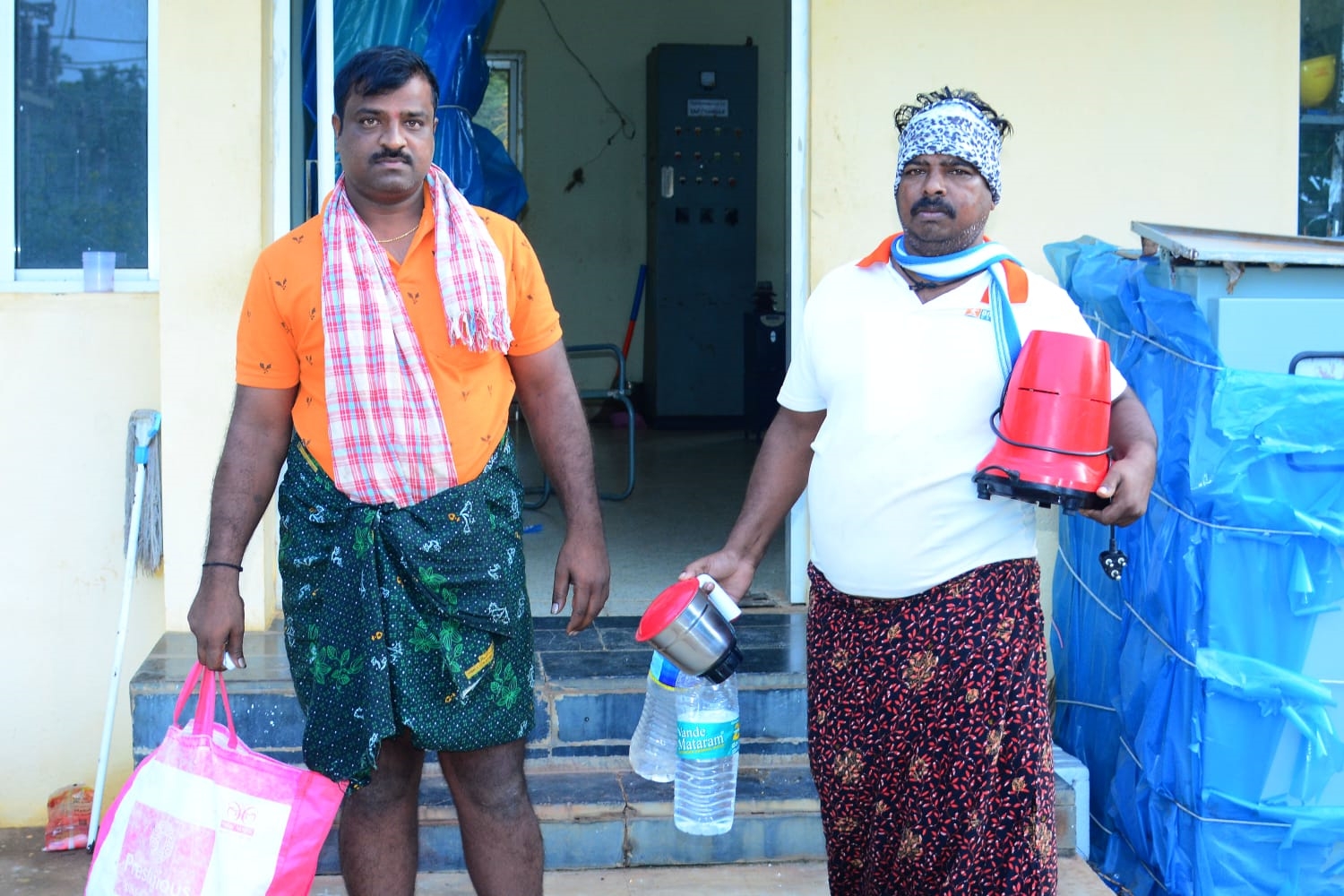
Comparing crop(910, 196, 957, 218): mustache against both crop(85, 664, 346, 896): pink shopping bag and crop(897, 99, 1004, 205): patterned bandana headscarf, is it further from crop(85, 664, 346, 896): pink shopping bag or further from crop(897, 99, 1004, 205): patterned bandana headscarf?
crop(85, 664, 346, 896): pink shopping bag

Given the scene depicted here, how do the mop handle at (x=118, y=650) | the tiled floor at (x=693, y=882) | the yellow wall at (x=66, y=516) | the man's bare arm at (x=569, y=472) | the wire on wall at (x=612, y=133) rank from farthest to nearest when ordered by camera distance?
1. the wire on wall at (x=612, y=133)
2. the yellow wall at (x=66, y=516)
3. the mop handle at (x=118, y=650)
4. the tiled floor at (x=693, y=882)
5. the man's bare arm at (x=569, y=472)

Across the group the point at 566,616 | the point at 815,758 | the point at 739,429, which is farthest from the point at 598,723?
the point at 739,429

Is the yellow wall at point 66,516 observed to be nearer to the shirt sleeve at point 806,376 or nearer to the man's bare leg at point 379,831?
the man's bare leg at point 379,831

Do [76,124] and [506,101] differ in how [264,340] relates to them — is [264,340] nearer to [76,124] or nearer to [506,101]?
[76,124]

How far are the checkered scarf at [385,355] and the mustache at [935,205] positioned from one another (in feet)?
2.56

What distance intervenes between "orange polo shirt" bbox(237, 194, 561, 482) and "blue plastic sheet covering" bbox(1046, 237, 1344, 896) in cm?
186

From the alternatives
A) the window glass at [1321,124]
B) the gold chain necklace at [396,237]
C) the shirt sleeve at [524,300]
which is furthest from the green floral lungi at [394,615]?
the window glass at [1321,124]

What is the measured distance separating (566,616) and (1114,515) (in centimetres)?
274

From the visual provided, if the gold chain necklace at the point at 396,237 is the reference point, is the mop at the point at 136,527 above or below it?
below

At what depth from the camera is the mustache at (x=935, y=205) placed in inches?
96.1

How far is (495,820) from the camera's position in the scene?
8.95 ft

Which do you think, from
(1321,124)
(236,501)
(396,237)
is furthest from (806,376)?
(1321,124)

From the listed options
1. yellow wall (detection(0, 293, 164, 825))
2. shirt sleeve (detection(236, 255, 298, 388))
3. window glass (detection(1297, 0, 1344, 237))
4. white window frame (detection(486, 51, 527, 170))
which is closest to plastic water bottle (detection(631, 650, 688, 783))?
shirt sleeve (detection(236, 255, 298, 388))

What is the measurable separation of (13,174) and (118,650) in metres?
1.55
